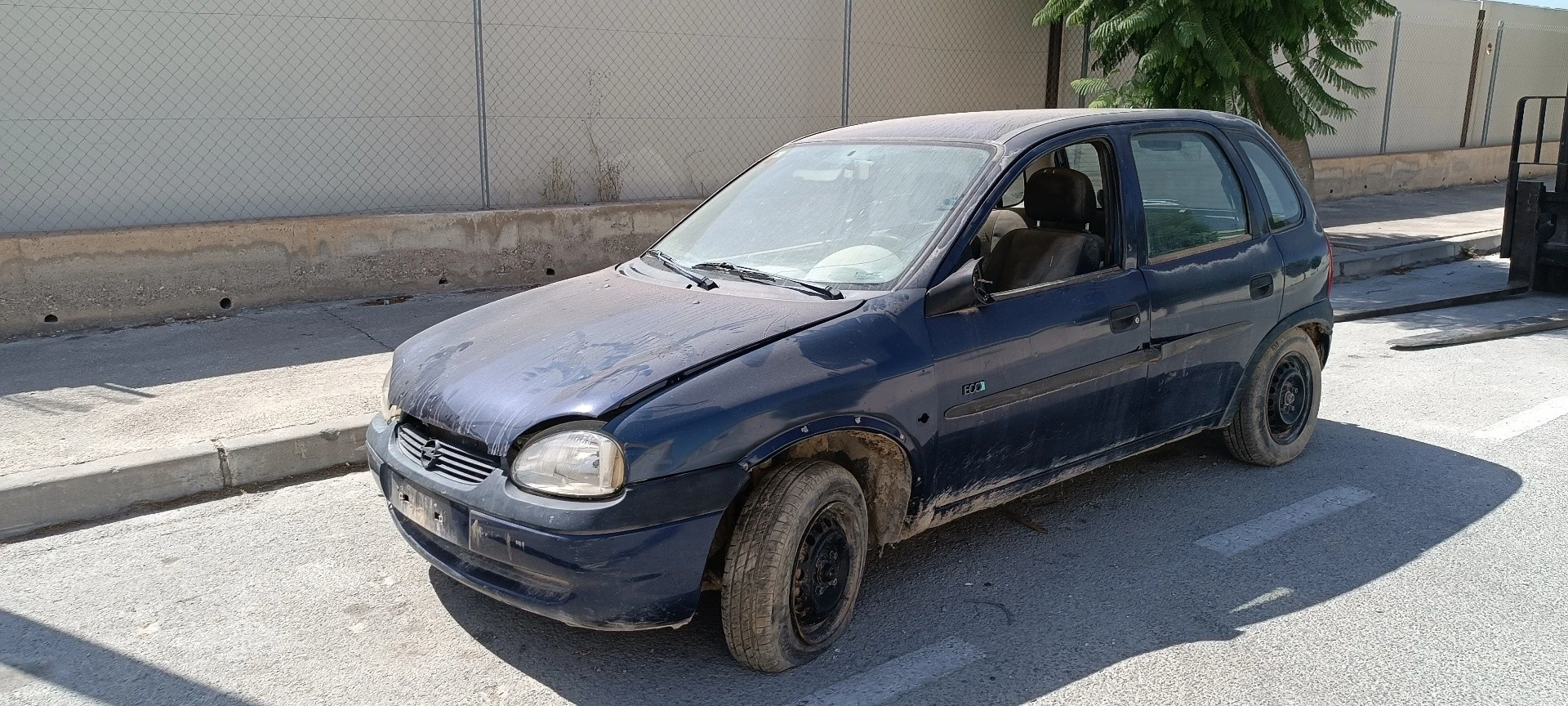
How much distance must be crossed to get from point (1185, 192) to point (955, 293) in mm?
1625

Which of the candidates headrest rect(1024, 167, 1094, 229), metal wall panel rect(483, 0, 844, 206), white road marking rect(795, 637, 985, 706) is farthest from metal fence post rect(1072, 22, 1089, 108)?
white road marking rect(795, 637, 985, 706)

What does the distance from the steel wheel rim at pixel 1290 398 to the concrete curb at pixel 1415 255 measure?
6232mm

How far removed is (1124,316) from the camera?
15.0 feet

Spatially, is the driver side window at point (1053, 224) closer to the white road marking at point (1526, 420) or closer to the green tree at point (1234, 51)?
the white road marking at point (1526, 420)

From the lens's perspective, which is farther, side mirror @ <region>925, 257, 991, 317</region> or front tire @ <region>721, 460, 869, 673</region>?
side mirror @ <region>925, 257, 991, 317</region>

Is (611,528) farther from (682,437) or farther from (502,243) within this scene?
(502,243)

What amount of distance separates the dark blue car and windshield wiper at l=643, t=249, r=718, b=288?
0.03 meters

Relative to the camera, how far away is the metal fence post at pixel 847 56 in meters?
11.3

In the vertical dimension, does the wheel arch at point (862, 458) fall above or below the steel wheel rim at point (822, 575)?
above

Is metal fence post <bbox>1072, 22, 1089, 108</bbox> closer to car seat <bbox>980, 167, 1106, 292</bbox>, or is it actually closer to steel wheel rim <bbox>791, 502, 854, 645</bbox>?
car seat <bbox>980, 167, 1106, 292</bbox>

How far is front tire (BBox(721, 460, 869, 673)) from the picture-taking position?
352cm

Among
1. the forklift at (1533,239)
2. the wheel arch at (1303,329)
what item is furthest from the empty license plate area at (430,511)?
the forklift at (1533,239)

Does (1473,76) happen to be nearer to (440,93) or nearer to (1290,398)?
(1290,398)

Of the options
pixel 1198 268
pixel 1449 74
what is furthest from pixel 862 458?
pixel 1449 74
